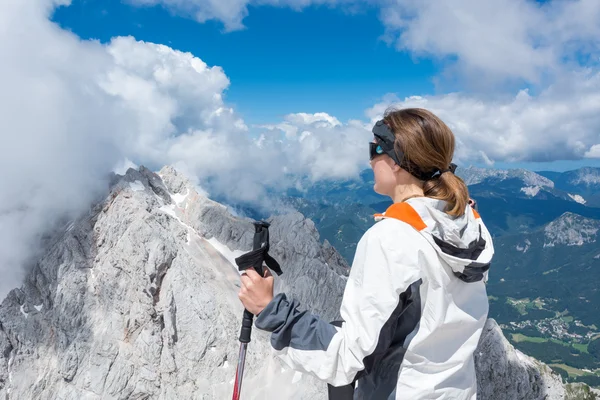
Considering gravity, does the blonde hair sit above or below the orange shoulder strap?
above

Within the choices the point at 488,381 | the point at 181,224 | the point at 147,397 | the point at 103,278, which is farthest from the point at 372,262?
the point at 181,224

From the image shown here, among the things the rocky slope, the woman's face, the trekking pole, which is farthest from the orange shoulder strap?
the rocky slope

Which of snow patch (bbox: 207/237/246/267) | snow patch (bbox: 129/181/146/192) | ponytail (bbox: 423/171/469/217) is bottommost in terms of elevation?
ponytail (bbox: 423/171/469/217)

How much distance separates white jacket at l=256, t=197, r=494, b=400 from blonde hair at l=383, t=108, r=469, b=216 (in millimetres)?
179

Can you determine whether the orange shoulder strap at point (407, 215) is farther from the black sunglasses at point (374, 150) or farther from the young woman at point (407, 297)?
the black sunglasses at point (374, 150)

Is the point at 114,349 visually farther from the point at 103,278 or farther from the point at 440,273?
the point at 440,273

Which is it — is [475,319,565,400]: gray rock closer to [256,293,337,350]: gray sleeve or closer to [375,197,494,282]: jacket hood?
[375,197,494,282]: jacket hood

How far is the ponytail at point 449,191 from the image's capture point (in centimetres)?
373

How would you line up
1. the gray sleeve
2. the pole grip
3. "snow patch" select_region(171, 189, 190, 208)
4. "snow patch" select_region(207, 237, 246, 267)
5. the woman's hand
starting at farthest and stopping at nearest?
"snow patch" select_region(171, 189, 190, 208)
"snow patch" select_region(207, 237, 246, 267)
the pole grip
the woman's hand
the gray sleeve

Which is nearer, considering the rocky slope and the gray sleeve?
the gray sleeve

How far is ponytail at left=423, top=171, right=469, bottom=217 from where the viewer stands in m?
3.73

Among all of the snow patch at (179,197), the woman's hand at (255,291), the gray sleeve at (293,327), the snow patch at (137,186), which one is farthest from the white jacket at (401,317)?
the snow patch at (179,197)

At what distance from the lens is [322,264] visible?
191 feet

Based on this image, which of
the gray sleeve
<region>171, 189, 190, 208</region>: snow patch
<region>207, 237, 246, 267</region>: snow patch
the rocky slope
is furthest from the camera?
<region>171, 189, 190, 208</region>: snow patch
